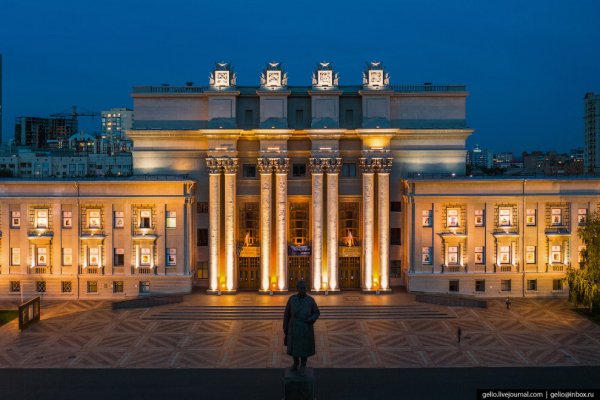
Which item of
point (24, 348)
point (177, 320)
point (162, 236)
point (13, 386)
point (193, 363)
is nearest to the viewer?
point (13, 386)

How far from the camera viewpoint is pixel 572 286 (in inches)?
1927

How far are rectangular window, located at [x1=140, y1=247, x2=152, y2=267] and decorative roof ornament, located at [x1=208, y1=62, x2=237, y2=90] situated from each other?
705 inches

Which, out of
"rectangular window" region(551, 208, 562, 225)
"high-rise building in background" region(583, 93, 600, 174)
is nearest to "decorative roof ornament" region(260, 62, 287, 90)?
"rectangular window" region(551, 208, 562, 225)

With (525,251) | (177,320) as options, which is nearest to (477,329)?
(525,251)

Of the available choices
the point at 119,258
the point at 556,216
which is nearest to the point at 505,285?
the point at 556,216

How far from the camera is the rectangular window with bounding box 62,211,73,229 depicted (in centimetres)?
5534

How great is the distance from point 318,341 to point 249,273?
59.5ft

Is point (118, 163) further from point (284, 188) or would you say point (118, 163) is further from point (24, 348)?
point (24, 348)

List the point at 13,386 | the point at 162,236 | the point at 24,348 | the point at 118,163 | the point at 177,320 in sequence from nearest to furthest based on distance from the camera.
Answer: the point at 13,386 → the point at 24,348 → the point at 177,320 → the point at 162,236 → the point at 118,163

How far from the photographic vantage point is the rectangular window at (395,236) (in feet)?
194

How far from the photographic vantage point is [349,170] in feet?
192

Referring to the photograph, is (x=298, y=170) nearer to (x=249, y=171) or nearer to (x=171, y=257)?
(x=249, y=171)

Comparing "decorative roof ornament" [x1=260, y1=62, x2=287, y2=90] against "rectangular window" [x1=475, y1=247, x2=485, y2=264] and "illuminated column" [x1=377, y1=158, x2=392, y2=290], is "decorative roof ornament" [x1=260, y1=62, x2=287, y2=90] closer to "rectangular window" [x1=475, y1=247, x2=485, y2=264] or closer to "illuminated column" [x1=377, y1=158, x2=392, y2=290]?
"illuminated column" [x1=377, y1=158, x2=392, y2=290]

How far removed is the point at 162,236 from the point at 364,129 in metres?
22.9
